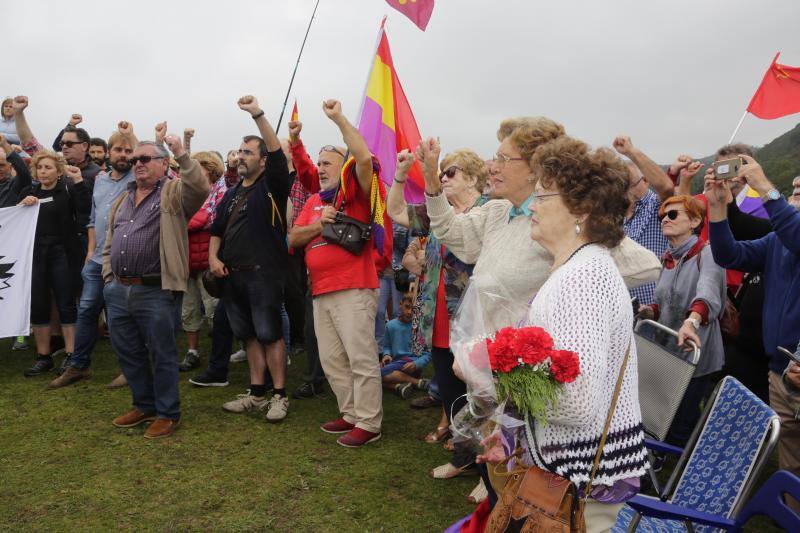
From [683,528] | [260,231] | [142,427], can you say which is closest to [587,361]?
[683,528]

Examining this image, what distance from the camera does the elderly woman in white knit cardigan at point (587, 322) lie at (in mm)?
1784

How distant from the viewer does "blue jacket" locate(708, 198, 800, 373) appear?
3.16 m

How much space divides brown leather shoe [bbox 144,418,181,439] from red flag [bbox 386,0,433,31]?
392cm

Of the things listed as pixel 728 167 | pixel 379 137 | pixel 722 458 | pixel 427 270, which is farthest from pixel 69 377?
pixel 728 167

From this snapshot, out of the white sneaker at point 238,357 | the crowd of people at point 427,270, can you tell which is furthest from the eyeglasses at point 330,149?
the white sneaker at point 238,357

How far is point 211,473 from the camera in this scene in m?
4.00

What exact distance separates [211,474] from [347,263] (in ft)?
5.68

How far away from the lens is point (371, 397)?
4594 millimetres

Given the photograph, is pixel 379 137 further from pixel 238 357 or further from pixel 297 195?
pixel 238 357

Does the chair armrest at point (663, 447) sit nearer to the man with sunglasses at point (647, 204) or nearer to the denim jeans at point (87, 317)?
the man with sunglasses at point (647, 204)

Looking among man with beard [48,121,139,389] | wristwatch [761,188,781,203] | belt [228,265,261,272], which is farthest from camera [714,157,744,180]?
man with beard [48,121,139,389]

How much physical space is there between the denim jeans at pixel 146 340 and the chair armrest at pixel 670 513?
139 inches

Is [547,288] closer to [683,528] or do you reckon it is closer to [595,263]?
[595,263]

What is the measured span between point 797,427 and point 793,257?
92 cm
